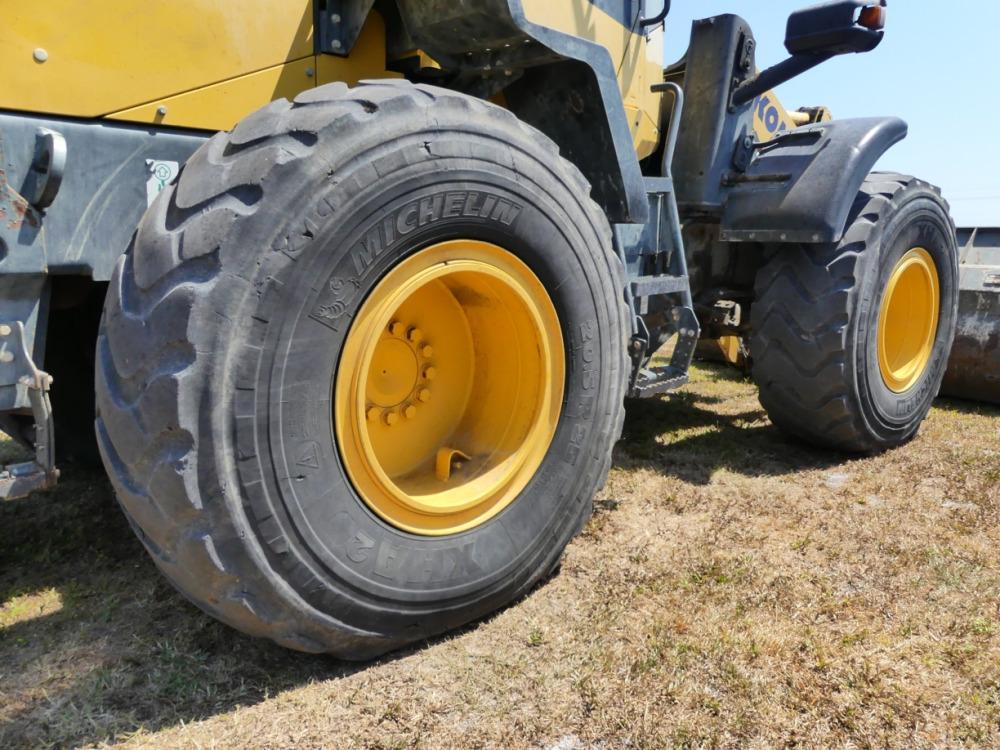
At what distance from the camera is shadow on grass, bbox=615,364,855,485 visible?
415cm

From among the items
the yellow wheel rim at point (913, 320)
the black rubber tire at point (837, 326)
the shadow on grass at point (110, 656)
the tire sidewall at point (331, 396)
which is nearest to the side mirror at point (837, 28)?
the black rubber tire at point (837, 326)

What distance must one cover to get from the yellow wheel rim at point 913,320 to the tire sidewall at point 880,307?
0.12 ft

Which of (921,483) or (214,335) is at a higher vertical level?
(214,335)

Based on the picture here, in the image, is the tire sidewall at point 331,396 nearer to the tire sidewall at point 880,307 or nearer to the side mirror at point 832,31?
the side mirror at point 832,31

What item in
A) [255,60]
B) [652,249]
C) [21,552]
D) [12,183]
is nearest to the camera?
[12,183]

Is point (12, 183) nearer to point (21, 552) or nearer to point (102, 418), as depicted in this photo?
point (102, 418)

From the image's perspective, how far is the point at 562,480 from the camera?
2.57m

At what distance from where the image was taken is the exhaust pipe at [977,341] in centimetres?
550

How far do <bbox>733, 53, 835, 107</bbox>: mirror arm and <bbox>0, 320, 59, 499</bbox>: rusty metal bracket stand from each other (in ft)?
11.7

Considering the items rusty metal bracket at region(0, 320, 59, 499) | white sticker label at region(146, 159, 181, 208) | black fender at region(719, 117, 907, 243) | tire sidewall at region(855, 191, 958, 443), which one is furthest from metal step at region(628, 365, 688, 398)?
rusty metal bracket at region(0, 320, 59, 499)

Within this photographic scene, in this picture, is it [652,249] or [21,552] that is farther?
[652,249]

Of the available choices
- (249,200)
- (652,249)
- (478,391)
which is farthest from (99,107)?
(652,249)

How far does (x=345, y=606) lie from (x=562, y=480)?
830 millimetres

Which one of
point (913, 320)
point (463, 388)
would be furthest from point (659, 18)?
point (913, 320)
